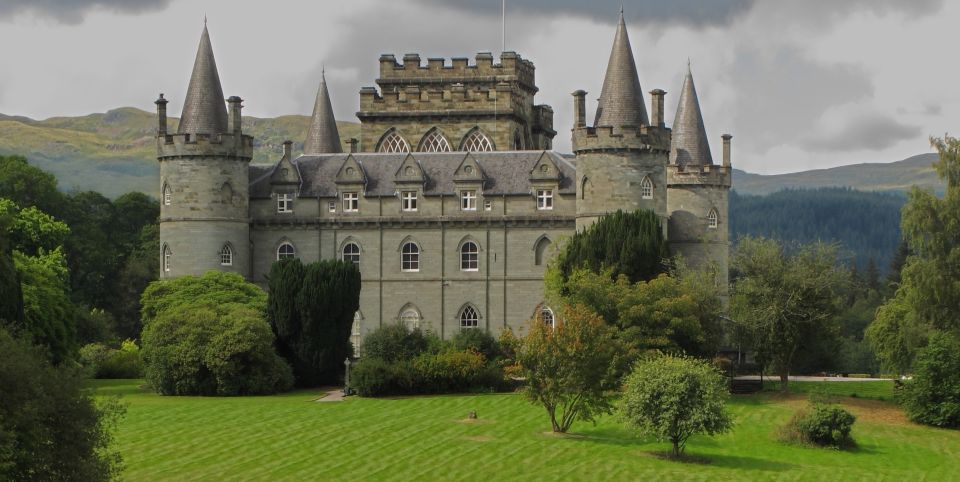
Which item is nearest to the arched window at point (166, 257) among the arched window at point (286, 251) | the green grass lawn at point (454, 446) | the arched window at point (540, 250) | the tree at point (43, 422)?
the arched window at point (286, 251)

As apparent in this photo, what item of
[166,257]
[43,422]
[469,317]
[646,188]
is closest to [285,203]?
[166,257]

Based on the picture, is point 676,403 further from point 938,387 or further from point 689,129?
point 689,129

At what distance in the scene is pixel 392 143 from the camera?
72.2m

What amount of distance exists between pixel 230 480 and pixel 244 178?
Answer: 30.7m

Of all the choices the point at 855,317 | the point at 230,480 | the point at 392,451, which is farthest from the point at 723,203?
the point at 855,317

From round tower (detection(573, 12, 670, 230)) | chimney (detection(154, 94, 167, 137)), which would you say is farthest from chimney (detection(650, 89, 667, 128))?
chimney (detection(154, 94, 167, 137))

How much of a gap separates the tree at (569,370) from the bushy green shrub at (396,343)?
11.4 meters

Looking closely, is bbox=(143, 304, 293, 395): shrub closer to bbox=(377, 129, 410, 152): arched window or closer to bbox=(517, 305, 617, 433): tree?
bbox=(517, 305, 617, 433): tree

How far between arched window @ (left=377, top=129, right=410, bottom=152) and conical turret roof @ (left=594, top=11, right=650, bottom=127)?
40.1ft

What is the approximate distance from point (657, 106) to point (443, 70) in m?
15.3

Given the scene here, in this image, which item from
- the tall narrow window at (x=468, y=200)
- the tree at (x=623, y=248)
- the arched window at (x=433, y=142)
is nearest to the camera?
the tree at (x=623, y=248)

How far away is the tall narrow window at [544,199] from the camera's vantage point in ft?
213

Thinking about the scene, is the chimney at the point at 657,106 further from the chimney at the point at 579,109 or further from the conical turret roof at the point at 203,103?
the conical turret roof at the point at 203,103

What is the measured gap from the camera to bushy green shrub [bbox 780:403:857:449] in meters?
46.2
